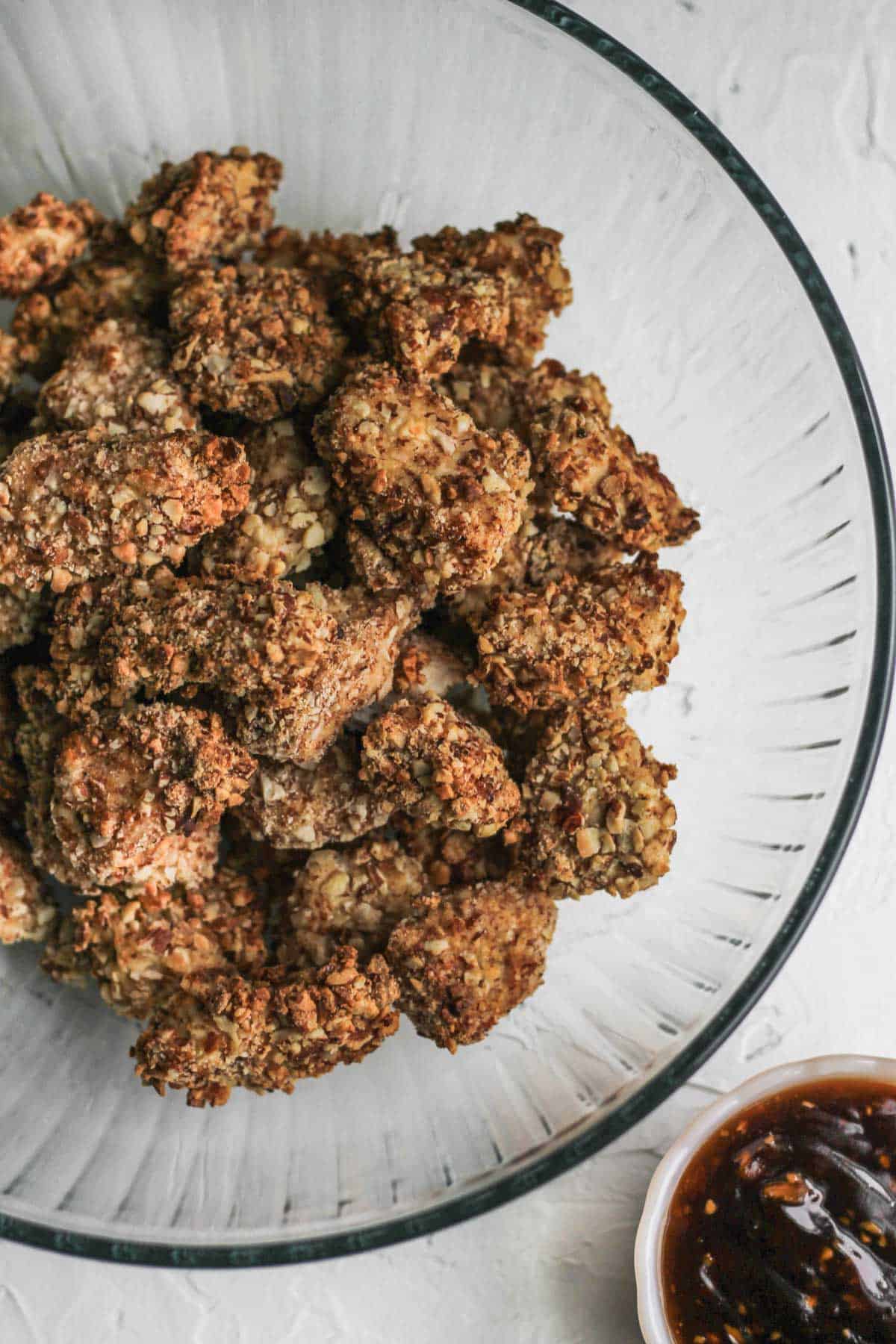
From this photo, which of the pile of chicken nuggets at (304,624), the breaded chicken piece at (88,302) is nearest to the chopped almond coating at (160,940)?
the pile of chicken nuggets at (304,624)

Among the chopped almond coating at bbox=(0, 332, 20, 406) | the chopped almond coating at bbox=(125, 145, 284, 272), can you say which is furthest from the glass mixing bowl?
the chopped almond coating at bbox=(0, 332, 20, 406)

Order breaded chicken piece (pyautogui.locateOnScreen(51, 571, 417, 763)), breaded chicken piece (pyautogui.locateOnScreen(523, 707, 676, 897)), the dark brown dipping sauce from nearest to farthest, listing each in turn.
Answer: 1. breaded chicken piece (pyautogui.locateOnScreen(51, 571, 417, 763))
2. breaded chicken piece (pyautogui.locateOnScreen(523, 707, 676, 897))
3. the dark brown dipping sauce

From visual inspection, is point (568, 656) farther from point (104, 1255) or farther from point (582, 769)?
point (104, 1255)

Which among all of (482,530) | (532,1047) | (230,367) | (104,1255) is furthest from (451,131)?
(104,1255)

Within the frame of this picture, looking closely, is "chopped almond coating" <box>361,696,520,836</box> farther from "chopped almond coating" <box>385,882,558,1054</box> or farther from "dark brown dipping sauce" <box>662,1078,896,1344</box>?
"dark brown dipping sauce" <box>662,1078,896,1344</box>

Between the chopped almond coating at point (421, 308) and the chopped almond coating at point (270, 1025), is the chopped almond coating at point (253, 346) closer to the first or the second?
the chopped almond coating at point (421, 308)

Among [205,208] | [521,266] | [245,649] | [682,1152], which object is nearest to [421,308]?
[521,266]

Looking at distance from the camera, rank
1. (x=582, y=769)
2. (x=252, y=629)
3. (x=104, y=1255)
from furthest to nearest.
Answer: (x=104, y=1255)
(x=582, y=769)
(x=252, y=629)
